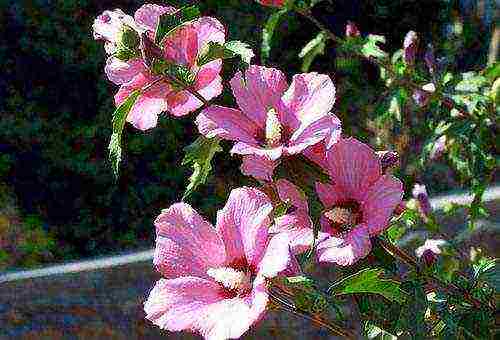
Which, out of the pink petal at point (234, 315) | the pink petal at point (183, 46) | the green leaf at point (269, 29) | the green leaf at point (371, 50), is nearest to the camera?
the pink petal at point (234, 315)

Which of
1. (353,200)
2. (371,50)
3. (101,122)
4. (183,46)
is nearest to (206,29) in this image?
(183,46)

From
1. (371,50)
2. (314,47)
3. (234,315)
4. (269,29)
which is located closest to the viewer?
(234,315)

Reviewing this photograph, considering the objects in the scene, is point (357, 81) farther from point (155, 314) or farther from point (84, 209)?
point (155, 314)

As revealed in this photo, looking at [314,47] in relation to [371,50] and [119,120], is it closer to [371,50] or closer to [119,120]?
[371,50]

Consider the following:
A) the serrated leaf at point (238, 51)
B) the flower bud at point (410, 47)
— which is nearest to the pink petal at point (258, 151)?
the serrated leaf at point (238, 51)

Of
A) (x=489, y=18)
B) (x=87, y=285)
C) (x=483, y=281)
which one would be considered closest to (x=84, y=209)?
(x=87, y=285)

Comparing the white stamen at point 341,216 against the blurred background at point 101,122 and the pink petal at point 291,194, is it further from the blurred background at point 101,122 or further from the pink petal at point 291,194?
the blurred background at point 101,122

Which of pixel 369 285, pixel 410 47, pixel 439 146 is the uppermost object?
pixel 369 285
